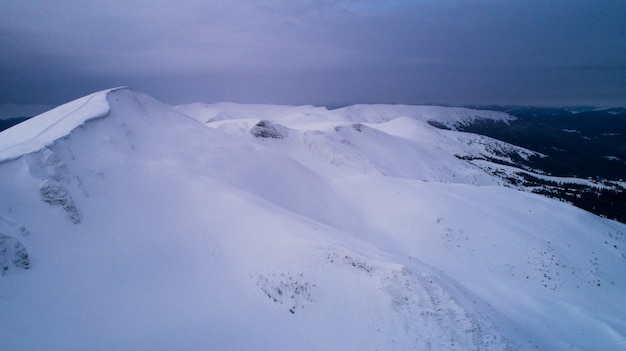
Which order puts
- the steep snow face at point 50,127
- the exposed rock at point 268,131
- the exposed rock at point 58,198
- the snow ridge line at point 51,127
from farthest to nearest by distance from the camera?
the exposed rock at point 268,131, the steep snow face at point 50,127, the snow ridge line at point 51,127, the exposed rock at point 58,198

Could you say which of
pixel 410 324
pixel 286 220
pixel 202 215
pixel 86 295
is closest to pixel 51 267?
pixel 86 295

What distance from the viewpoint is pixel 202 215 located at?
24.2m

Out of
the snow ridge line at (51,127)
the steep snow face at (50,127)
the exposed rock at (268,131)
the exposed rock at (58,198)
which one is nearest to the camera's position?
the exposed rock at (58,198)

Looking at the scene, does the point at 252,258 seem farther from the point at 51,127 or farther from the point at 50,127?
the point at 50,127

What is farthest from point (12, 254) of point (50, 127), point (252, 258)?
point (50, 127)

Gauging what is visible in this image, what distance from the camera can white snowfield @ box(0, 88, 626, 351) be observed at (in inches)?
571

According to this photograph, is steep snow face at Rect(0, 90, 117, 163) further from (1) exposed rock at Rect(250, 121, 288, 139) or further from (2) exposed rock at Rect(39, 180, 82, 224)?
(1) exposed rock at Rect(250, 121, 288, 139)

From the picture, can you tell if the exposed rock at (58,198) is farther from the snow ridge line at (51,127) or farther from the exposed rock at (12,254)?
the exposed rock at (12,254)

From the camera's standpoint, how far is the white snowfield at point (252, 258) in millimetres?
14492

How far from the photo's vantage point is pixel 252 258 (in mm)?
19781

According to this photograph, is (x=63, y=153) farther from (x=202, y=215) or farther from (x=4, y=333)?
(x=4, y=333)

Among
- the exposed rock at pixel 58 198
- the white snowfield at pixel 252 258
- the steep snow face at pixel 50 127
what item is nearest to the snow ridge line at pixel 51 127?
the steep snow face at pixel 50 127

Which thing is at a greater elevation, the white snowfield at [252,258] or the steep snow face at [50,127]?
the steep snow face at [50,127]

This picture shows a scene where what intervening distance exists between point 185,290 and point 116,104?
30.6m
